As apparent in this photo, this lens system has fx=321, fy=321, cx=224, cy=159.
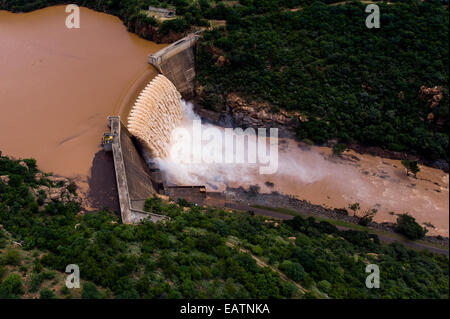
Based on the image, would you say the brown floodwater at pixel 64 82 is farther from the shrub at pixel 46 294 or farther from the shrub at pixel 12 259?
the shrub at pixel 46 294

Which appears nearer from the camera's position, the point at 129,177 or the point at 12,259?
the point at 12,259

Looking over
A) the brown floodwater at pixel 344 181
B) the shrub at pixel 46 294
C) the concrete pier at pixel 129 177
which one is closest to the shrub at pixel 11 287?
the shrub at pixel 46 294

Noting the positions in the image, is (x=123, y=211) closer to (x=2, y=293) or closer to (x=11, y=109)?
(x=2, y=293)

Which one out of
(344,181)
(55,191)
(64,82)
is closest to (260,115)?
(344,181)

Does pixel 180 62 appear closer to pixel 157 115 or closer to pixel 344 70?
pixel 157 115
